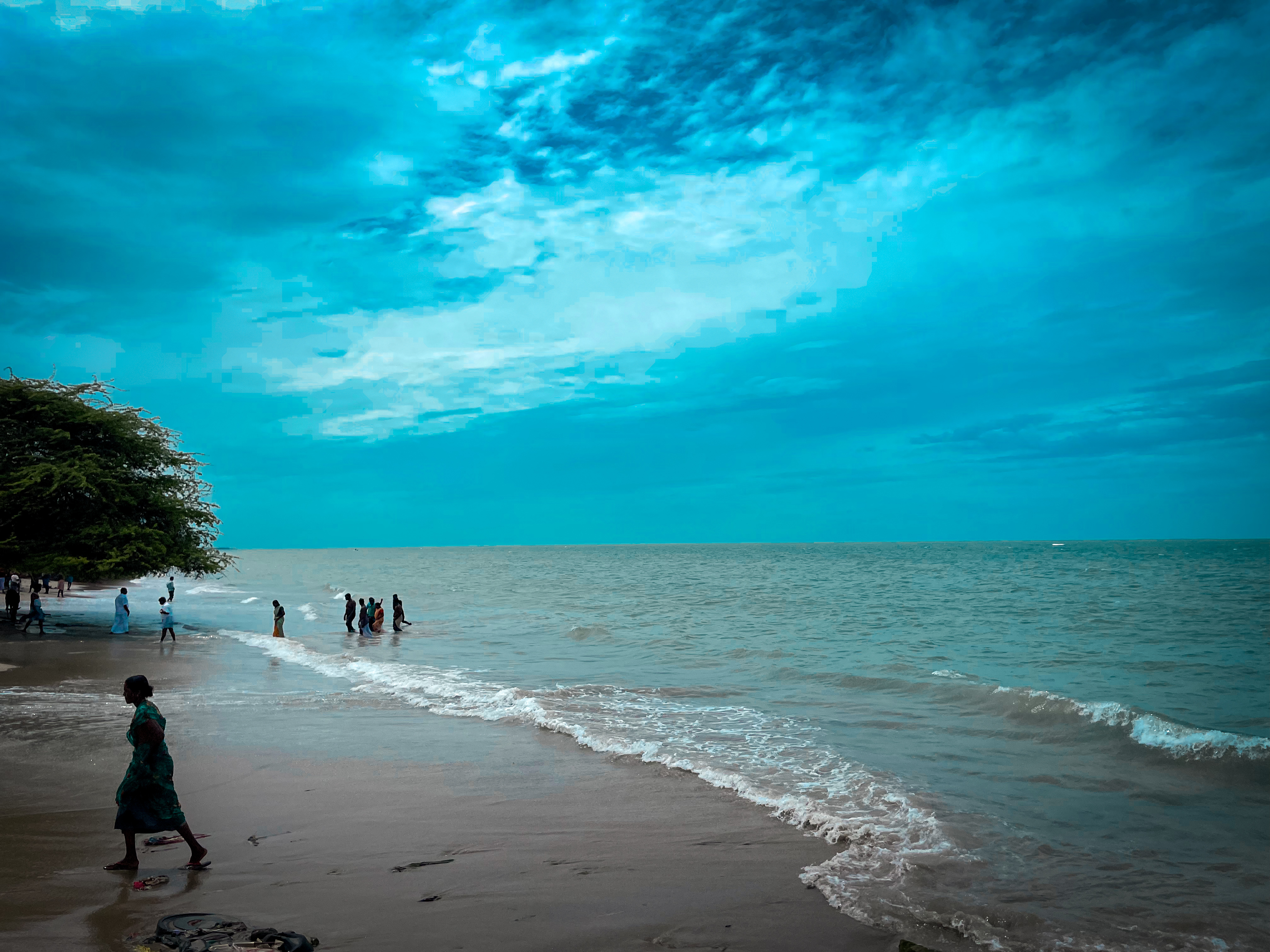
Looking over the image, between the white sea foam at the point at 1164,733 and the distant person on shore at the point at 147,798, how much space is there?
13371 millimetres

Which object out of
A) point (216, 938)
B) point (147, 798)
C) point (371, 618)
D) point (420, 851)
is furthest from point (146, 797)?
point (371, 618)

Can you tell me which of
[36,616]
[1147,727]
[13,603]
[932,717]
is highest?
[13,603]

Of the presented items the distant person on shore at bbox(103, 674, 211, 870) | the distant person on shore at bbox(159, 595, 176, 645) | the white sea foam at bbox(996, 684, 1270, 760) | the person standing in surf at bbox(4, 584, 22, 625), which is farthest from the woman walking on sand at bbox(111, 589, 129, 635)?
the white sea foam at bbox(996, 684, 1270, 760)

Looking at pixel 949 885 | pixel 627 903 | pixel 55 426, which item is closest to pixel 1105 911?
pixel 949 885

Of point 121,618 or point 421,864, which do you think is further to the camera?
point 121,618

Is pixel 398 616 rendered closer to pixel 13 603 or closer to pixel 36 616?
pixel 36 616

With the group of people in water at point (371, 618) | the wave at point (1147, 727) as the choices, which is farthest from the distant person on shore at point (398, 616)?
the wave at point (1147, 727)

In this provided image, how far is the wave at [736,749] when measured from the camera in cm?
846

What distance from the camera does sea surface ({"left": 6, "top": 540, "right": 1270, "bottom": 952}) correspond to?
7.25 meters

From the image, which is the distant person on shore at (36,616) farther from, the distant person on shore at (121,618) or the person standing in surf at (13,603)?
the distant person on shore at (121,618)

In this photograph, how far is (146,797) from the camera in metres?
7.14

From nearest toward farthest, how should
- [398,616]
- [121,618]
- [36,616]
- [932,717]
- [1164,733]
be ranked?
[1164,733], [932,717], [36,616], [121,618], [398,616]

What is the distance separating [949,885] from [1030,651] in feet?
65.2

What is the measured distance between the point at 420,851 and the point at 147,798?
8.21 feet
